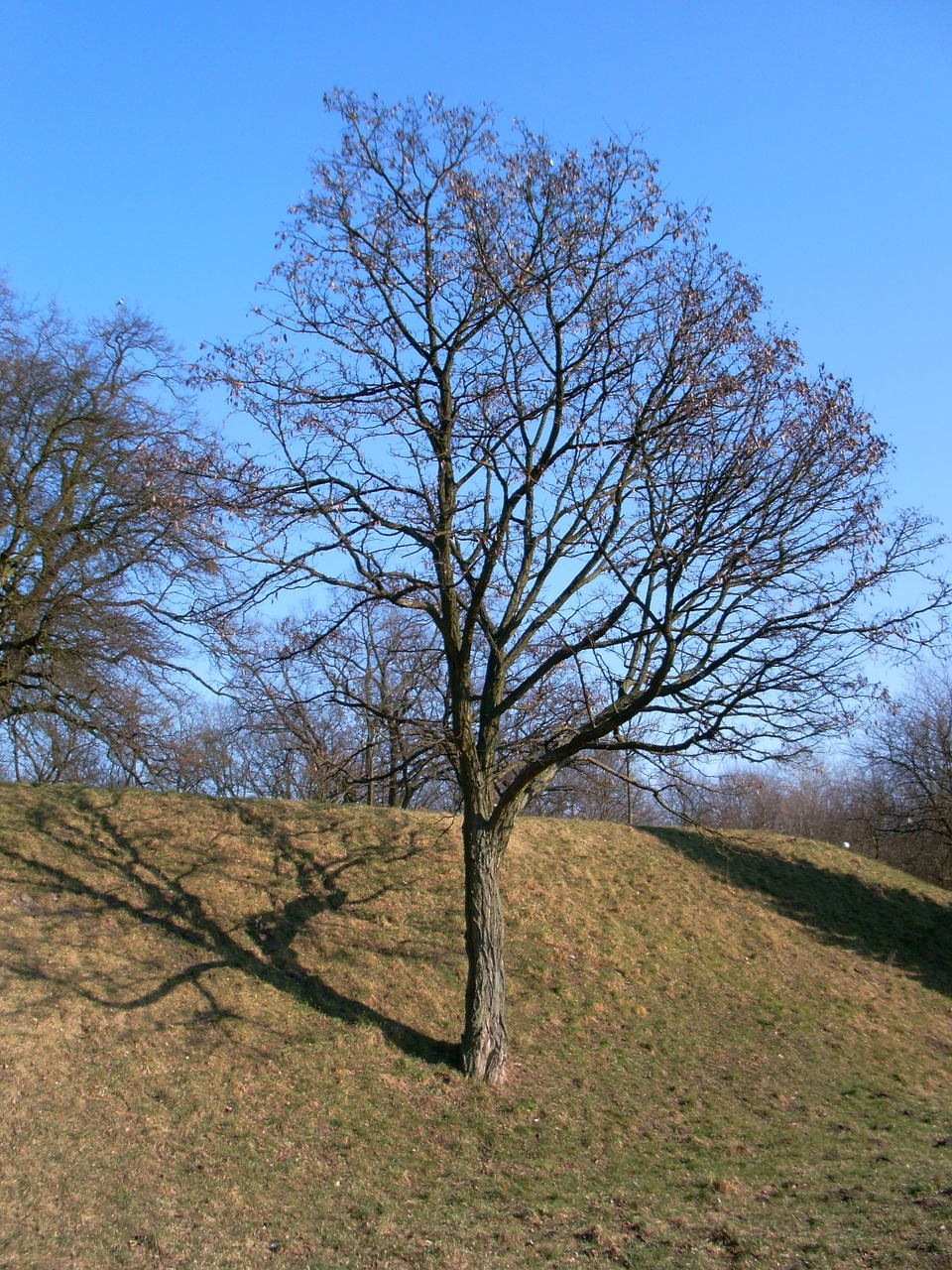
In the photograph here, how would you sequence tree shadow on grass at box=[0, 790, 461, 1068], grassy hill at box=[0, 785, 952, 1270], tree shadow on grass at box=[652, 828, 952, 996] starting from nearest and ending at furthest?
grassy hill at box=[0, 785, 952, 1270] → tree shadow on grass at box=[0, 790, 461, 1068] → tree shadow on grass at box=[652, 828, 952, 996]

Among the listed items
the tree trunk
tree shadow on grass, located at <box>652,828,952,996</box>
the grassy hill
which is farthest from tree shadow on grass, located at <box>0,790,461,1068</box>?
tree shadow on grass, located at <box>652,828,952,996</box>

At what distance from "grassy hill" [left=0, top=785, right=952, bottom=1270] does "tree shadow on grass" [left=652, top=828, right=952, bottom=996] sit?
0.13m

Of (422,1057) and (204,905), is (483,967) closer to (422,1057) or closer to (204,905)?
(422,1057)

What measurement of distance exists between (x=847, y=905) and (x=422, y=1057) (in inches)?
457

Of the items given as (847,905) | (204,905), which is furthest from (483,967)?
(847,905)

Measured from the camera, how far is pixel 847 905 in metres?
19.0

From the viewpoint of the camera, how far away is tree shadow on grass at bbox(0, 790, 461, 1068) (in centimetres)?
1105

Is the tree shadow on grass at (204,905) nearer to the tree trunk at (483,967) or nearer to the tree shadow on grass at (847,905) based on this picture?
the tree trunk at (483,967)

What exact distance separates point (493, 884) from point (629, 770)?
10.2ft

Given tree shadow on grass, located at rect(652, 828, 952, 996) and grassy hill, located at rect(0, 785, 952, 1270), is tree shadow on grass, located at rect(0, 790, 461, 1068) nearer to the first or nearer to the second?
grassy hill, located at rect(0, 785, 952, 1270)

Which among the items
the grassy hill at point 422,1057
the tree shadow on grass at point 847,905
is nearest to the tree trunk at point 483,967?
the grassy hill at point 422,1057

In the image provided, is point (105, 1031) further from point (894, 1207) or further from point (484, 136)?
point (484, 136)

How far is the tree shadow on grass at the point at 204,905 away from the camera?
1105 cm

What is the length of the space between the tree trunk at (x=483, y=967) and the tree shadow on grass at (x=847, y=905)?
7.43 m
